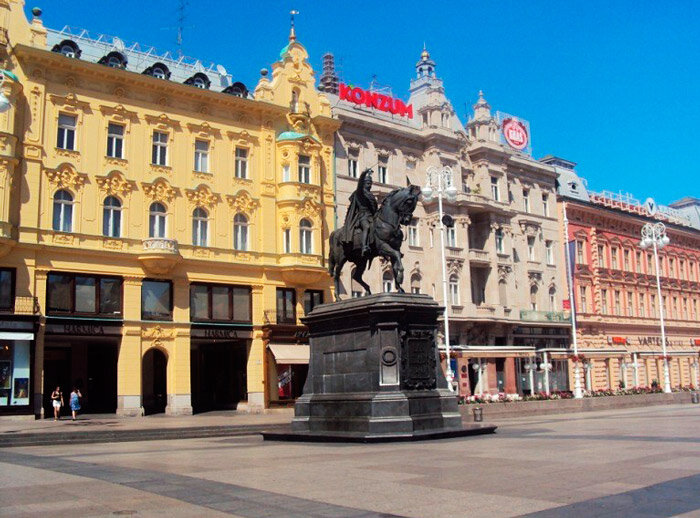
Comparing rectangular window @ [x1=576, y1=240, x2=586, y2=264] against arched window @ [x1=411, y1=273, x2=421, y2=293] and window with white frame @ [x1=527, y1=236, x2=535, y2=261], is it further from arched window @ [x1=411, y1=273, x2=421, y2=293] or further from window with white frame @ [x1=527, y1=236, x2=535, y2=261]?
arched window @ [x1=411, y1=273, x2=421, y2=293]

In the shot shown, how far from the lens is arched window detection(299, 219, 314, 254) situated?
47.3 meters

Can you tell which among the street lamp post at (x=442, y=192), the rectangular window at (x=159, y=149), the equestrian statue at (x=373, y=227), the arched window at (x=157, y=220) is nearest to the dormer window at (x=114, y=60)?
the rectangular window at (x=159, y=149)

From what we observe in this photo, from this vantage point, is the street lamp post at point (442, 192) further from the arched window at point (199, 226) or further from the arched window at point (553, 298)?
the arched window at point (553, 298)

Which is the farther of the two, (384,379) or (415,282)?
(415,282)

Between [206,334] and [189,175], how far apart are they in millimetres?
9355

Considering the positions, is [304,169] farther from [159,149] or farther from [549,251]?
[549,251]

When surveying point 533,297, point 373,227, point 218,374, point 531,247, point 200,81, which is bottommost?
point 218,374

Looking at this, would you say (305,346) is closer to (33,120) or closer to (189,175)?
(189,175)

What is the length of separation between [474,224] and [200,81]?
79.0 feet

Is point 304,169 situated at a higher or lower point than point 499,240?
higher

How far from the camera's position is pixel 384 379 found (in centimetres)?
1912

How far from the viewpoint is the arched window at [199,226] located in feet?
144

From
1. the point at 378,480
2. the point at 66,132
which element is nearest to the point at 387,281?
the point at 66,132

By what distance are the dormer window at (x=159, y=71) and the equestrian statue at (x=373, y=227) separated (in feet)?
85.6
